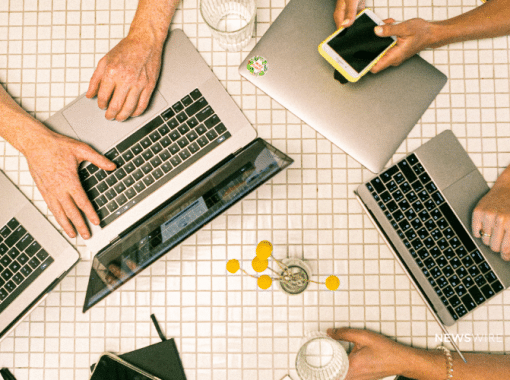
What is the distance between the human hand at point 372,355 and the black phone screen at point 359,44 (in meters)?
0.72

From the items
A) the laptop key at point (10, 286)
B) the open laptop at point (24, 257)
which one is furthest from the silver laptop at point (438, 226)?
the laptop key at point (10, 286)

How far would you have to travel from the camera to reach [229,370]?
41.9 inches

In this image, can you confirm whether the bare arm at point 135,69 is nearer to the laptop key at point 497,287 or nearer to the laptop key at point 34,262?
the laptop key at point 34,262

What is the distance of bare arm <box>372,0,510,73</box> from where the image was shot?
101cm

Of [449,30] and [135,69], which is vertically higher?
[135,69]

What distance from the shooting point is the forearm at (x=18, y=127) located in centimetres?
104

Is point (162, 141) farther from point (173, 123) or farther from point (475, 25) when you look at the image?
point (475, 25)

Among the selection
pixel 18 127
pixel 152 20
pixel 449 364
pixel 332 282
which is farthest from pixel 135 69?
pixel 449 364

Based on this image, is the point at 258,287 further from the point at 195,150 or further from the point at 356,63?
the point at 356,63

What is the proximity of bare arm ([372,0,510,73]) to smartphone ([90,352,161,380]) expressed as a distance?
3.45 feet

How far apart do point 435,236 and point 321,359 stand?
1.52 feet

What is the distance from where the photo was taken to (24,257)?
1.02m

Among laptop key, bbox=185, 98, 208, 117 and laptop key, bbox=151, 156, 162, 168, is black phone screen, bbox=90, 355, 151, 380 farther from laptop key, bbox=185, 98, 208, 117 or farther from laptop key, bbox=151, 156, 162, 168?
laptop key, bbox=185, 98, 208, 117

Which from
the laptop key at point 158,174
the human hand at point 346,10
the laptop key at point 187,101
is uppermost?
the laptop key at point 187,101
